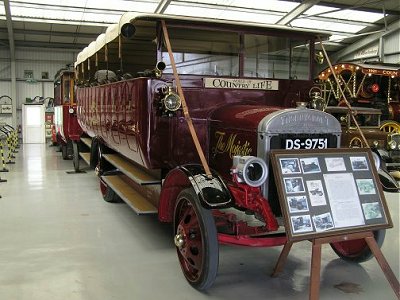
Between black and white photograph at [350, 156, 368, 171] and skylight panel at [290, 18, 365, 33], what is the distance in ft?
43.7

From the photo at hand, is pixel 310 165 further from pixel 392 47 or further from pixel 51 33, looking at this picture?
pixel 51 33

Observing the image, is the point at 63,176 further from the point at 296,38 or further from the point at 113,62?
the point at 296,38

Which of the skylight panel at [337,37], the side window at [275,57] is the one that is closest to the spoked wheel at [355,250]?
the side window at [275,57]

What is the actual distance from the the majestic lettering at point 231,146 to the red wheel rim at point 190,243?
57 centimetres

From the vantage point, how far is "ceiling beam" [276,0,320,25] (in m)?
13.4

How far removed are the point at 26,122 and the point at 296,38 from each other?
15835 mm

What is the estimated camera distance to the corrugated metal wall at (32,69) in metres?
18.8

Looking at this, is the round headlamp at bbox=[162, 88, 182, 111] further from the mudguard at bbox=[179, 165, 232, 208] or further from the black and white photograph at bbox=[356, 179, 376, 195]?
the black and white photograph at bbox=[356, 179, 376, 195]

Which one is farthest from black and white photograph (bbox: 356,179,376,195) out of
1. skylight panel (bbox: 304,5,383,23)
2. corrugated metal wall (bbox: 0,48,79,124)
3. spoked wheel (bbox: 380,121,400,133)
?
corrugated metal wall (bbox: 0,48,79,124)

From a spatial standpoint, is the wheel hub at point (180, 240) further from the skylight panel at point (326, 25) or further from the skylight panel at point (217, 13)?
the skylight panel at point (326, 25)

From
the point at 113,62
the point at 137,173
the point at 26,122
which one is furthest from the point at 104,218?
the point at 26,122

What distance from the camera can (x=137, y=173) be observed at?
4.66 meters

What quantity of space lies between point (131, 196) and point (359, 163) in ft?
8.40

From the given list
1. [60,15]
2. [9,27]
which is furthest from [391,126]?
[9,27]
